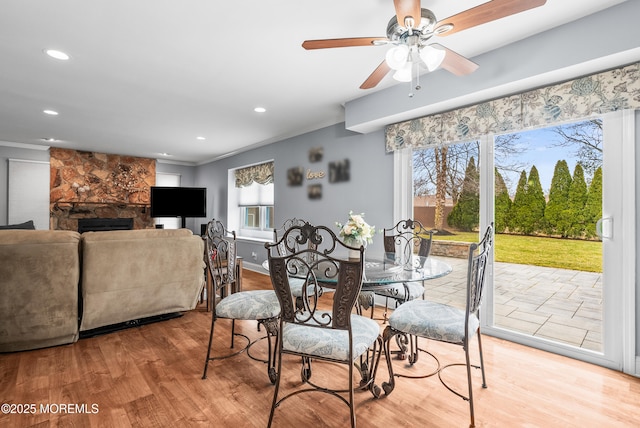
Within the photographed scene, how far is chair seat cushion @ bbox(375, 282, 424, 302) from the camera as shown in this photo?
2.43 m

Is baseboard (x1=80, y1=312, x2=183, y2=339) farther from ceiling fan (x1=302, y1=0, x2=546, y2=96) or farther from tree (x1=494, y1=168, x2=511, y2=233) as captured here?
tree (x1=494, y1=168, x2=511, y2=233)

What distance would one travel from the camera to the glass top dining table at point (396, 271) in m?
1.70

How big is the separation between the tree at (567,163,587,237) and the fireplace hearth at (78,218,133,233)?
7.39m

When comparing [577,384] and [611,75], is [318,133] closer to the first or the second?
[611,75]

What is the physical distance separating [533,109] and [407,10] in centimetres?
165

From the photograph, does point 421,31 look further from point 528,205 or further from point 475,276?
point 528,205

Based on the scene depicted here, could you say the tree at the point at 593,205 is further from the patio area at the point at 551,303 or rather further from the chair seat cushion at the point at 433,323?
the chair seat cushion at the point at 433,323

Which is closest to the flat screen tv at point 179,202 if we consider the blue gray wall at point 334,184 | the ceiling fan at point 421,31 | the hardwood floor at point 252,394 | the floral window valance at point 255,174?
the floral window valance at point 255,174

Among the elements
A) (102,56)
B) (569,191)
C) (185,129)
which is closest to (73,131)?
(185,129)

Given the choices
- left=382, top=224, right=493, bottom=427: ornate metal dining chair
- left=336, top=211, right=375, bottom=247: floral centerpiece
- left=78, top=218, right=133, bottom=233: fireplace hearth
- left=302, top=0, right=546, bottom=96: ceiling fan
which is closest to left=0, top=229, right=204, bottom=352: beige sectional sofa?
left=336, top=211, right=375, bottom=247: floral centerpiece

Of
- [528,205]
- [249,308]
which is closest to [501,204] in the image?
[528,205]

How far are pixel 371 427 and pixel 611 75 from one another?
2803 mm

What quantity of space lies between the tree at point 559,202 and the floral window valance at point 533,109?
44 centimetres

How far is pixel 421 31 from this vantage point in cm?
166
